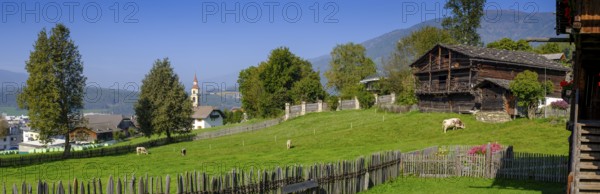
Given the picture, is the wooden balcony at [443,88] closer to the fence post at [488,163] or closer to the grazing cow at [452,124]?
the grazing cow at [452,124]

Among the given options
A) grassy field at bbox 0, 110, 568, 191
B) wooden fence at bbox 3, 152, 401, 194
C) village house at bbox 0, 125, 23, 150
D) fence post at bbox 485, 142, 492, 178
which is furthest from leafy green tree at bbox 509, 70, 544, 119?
village house at bbox 0, 125, 23, 150

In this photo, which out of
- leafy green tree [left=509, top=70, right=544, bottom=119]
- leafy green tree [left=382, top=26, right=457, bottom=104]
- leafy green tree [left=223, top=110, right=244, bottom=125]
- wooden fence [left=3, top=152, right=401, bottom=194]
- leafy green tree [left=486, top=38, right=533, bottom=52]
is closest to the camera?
wooden fence [left=3, top=152, right=401, bottom=194]

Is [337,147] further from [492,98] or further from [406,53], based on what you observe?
[406,53]

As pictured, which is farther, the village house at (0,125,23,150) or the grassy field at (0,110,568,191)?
the village house at (0,125,23,150)

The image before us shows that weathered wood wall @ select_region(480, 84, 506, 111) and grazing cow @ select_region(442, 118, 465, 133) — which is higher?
weathered wood wall @ select_region(480, 84, 506, 111)

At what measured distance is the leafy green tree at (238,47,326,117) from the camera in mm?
91125

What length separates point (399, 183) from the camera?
25.5 m

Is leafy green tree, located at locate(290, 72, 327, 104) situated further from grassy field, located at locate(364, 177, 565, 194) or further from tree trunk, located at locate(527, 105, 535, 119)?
grassy field, located at locate(364, 177, 565, 194)

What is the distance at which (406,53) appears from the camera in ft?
279

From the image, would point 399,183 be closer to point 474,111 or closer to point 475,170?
point 475,170

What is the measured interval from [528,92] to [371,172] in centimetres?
2721

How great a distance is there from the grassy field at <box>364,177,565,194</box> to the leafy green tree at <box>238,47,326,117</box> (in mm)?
64360

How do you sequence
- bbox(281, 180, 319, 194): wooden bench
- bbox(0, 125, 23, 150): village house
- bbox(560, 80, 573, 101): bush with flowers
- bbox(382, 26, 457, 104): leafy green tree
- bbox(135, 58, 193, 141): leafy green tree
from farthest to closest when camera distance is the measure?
bbox(0, 125, 23, 150): village house
bbox(382, 26, 457, 104): leafy green tree
bbox(135, 58, 193, 141): leafy green tree
bbox(560, 80, 573, 101): bush with flowers
bbox(281, 180, 319, 194): wooden bench

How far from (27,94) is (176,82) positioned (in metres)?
20.3
